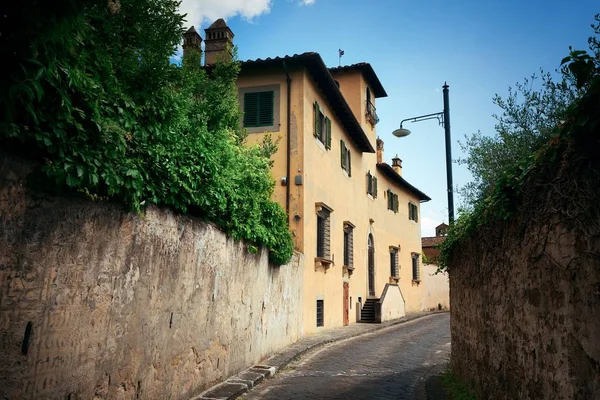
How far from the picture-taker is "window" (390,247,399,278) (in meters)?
27.4

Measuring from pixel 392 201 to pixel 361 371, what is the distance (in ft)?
63.6

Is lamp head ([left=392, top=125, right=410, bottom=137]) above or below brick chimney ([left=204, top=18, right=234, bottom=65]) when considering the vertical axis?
below

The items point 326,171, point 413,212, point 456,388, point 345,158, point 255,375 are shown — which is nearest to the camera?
point 456,388

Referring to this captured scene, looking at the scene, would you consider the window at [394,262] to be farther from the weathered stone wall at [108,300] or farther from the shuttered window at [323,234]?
the weathered stone wall at [108,300]

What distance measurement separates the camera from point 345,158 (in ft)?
63.6

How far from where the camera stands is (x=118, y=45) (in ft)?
15.0

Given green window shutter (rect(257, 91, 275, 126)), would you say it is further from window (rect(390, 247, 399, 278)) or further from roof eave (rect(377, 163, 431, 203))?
window (rect(390, 247, 399, 278))

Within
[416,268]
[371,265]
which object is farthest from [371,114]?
[416,268]

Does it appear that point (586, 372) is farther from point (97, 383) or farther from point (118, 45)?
point (118, 45)

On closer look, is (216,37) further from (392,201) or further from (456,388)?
(392,201)

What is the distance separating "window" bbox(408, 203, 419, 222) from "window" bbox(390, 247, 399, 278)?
13.9ft

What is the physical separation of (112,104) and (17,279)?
1.74 metres

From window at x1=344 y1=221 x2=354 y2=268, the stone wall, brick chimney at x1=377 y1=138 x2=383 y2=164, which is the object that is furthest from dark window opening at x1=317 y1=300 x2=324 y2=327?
the stone wall

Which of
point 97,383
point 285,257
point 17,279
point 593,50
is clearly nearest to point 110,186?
point 17,279
